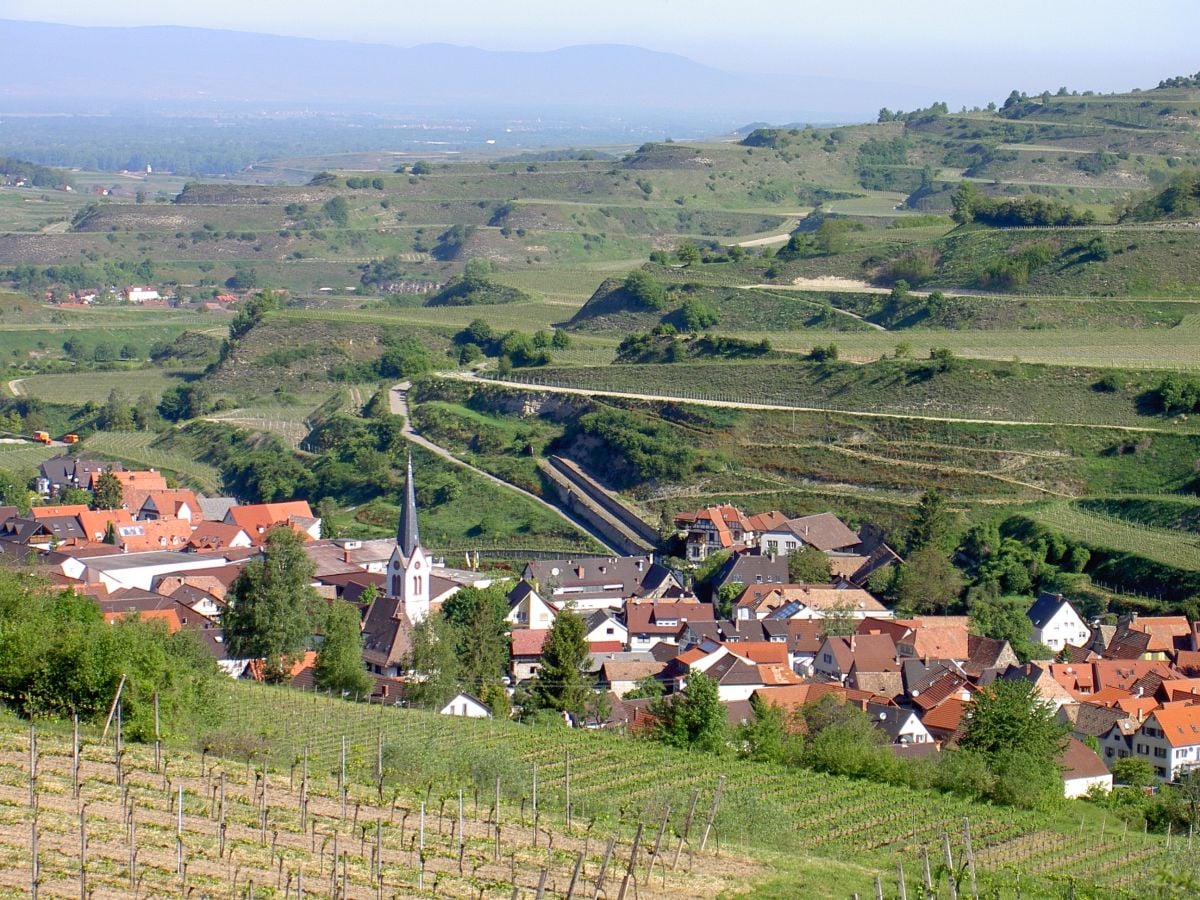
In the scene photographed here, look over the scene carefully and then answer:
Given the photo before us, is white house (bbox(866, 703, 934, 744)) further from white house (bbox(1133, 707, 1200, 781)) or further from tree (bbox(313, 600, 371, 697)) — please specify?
tree (bbox(313, 600, 371, 697))

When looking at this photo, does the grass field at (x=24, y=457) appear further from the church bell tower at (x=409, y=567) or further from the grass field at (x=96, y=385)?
the church bell tower at (x=409, y=567)

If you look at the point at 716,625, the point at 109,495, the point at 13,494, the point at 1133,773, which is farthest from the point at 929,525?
the point at 13,494

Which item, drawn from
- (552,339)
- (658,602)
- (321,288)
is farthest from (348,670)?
(321,288)

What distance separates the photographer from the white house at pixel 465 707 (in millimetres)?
29031

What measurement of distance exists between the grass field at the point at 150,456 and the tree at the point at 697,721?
31652 mm

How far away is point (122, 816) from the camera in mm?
17516

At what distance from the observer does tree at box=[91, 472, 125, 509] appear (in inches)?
2028

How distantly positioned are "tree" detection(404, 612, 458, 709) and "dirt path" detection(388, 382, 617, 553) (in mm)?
15086

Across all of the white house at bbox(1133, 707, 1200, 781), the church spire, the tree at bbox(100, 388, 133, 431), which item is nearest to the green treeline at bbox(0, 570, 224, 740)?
the church spire

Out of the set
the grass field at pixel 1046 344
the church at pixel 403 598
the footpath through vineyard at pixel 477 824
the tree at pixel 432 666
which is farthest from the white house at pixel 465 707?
the grass field at pixel 1046 344

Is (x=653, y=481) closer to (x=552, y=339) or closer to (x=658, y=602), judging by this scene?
(x=658, y=602)

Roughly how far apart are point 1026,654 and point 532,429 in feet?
76.4

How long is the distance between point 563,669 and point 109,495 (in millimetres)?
24232

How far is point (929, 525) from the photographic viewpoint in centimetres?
4294
